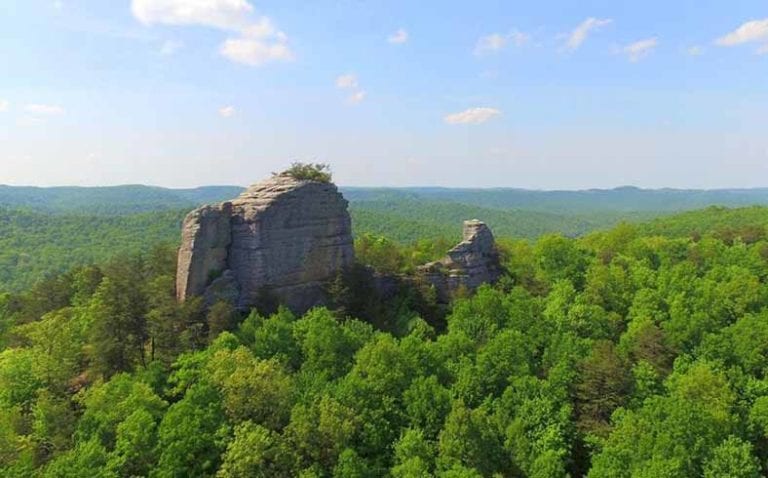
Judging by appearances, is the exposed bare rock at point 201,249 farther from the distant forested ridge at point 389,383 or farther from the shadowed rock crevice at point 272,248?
the distant forested ridge at point 389,383

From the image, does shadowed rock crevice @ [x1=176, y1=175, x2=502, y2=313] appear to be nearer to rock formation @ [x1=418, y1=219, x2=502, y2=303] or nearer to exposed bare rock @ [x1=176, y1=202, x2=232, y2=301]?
exposed bare rock @ [x1=176, y1=202, x2=232, y2=301]

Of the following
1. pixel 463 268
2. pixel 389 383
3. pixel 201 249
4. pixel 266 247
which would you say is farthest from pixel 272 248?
pixel 463 268

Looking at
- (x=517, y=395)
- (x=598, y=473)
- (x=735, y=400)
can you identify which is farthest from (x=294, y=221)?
(x=735, y=400)

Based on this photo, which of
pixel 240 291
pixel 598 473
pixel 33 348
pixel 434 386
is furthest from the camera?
pixel 240 291

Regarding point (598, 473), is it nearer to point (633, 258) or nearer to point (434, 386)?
point (434, 386)

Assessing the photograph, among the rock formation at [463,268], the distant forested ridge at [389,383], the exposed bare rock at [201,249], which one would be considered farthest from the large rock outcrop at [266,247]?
the rock formation at [463,268]

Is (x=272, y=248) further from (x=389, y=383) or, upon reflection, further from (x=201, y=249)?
(x=389, y=383)

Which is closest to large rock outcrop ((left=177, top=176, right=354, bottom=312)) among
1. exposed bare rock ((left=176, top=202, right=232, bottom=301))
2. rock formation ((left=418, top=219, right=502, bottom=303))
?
exposed bare rock ((left=176, top=202, right=232, bottom=301))
